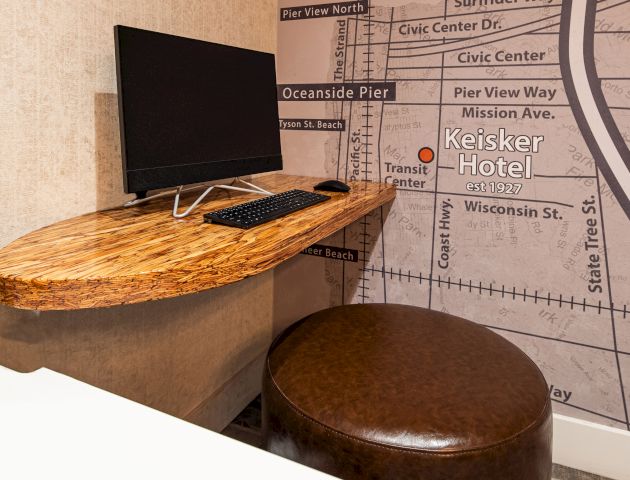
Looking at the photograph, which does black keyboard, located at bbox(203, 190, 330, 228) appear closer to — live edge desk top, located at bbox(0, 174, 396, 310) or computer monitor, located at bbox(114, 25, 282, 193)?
live edge desk top, located at bbox(0, 174, 396, 310)

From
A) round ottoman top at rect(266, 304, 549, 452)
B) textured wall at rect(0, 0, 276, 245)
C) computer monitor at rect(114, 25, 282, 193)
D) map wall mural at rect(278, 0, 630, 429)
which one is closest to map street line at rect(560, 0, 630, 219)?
map wall mural at rect(278, 0, 630, 429)

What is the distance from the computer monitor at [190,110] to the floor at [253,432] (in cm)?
99

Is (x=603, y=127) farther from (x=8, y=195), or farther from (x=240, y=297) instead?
(x=8, y=195)

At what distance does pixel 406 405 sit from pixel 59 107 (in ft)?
3.35

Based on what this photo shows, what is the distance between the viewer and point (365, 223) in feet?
6.38

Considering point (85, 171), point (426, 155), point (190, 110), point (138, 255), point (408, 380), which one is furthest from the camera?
point (426, 155)

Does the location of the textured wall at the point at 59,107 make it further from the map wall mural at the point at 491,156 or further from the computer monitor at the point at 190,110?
the map wall mural at the point at 491,156

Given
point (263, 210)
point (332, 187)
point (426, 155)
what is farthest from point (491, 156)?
point (263, 210)

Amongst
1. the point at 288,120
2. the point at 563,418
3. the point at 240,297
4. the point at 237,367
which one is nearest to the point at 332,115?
the point at 288,120

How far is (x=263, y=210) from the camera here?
1266 millimetres

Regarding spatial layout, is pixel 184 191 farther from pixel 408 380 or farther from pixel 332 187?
pixel 408 380

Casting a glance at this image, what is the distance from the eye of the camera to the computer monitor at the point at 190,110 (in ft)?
3.81

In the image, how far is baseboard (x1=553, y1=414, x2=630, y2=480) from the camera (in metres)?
1.66

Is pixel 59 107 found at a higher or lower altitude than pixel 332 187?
higher
